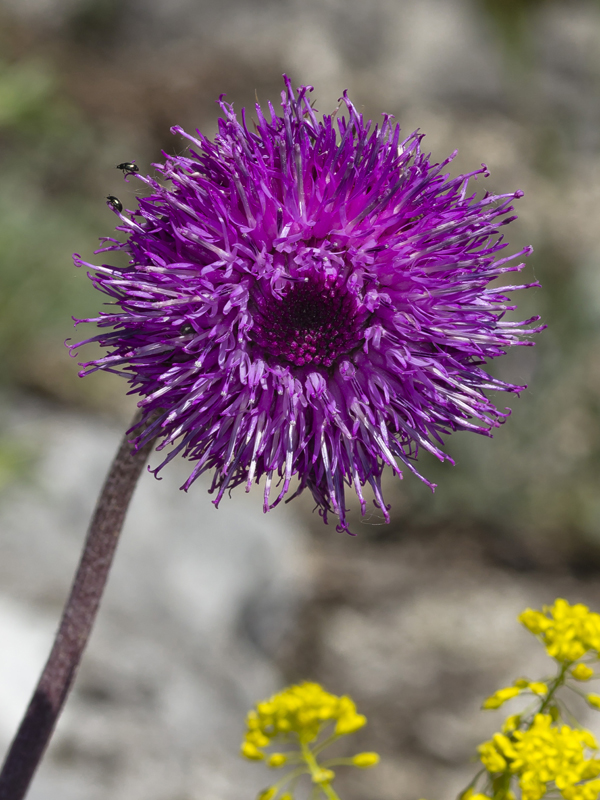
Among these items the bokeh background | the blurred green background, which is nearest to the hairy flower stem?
the bokeh background

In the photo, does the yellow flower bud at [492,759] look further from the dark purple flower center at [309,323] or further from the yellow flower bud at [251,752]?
the dark purple flower center at [309,323]

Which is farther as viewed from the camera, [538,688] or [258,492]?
[258,492]

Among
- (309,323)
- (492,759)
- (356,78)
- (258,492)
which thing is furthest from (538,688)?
(356,78)

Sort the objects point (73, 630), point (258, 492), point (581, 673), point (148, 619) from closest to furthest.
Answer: point (581, 673)
point (73, 630)
point (148, 619)
point (258, 492)

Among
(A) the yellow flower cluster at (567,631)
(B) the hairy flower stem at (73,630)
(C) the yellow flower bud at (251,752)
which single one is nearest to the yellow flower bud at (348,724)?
(C) the yellow flower bud at (251,752)

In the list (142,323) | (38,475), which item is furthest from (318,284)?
(38,475)

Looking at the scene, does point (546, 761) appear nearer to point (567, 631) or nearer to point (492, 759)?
point (492, 759)

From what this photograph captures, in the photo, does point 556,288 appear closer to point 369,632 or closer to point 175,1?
point 369,632
